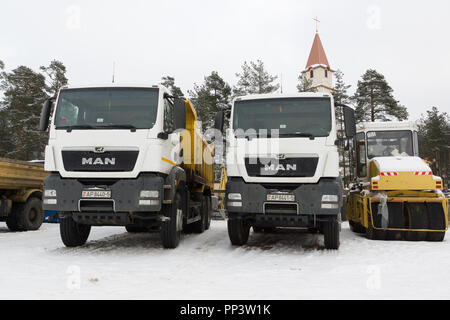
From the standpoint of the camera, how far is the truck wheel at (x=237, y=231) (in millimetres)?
7406

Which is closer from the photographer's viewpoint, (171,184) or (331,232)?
(171,184)

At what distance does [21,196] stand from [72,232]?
4501 mm

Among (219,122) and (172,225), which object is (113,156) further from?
(219,122)

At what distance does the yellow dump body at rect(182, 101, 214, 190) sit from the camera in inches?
336

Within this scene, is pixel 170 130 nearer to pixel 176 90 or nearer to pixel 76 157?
pixel 76 157

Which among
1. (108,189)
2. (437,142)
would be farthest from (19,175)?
(437,142)

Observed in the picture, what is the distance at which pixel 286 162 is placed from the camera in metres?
6.59

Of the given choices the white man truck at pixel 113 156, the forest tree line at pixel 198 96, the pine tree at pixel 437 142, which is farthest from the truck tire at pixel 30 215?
the pine tree at pixel 437 142

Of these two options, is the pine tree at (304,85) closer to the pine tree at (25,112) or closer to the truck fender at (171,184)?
the pine tree at (25,112)

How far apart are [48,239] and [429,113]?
5620 centimetres

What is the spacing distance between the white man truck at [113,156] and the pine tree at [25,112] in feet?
93.6

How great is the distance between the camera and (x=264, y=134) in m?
6.85

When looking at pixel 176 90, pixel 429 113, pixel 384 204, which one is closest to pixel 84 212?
pixel 384 204
